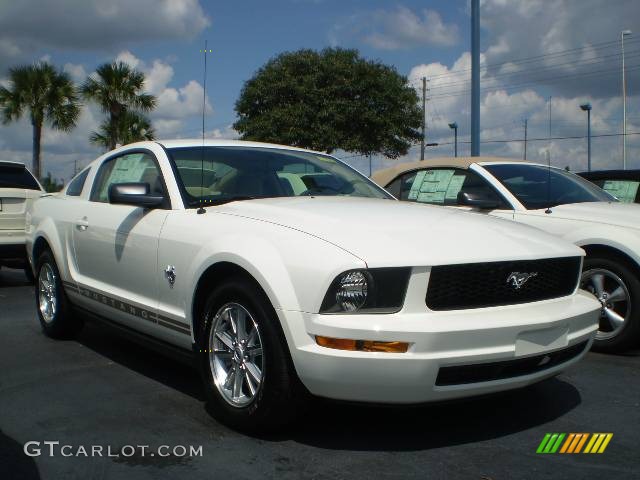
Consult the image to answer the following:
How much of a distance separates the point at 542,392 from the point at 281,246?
1.97 meters

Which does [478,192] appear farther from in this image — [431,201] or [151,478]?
[151,478]

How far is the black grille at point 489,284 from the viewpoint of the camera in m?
3.25

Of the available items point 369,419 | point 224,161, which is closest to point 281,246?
point 369,419

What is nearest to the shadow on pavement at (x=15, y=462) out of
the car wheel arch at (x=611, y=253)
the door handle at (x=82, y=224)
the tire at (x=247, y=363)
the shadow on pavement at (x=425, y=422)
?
the tire at (x=247, y=363)

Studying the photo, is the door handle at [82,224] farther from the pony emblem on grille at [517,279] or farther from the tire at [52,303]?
the pony emblem on grille at [517,279]

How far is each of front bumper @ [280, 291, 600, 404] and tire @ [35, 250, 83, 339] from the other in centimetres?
314

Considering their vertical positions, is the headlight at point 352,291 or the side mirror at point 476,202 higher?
the side mirror at point 476,202

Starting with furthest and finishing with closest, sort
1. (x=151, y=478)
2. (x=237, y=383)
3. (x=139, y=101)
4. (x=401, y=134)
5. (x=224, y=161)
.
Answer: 1. (x=401, y=134)
2. (x=139, y=101)
3. (x=224, y=161)
4. (x=237, y=383)
5. (x=151, y=478)

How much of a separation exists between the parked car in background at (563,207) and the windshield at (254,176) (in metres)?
1.25

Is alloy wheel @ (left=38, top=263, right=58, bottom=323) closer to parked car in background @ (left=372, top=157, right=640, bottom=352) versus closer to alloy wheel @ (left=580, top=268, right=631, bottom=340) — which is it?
parked car in background @ (left=372, top=157, right=640, bottom=352)

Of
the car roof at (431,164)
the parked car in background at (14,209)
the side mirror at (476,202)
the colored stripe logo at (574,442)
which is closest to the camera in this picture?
the colored stripe logo at (574,442)

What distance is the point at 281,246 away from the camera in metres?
3.42

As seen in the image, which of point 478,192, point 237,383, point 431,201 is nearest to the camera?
point 237,383

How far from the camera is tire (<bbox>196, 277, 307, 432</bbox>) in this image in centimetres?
333
